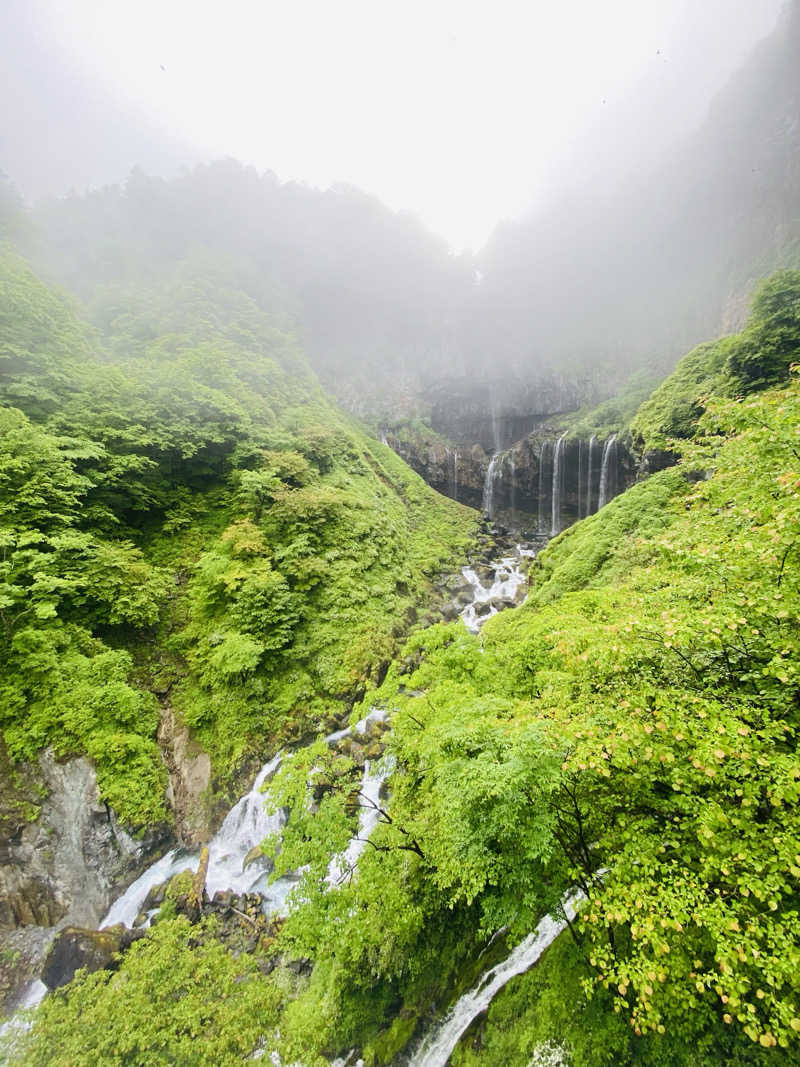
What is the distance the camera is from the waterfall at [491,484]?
147ft

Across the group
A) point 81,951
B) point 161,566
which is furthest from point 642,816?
point 161,566

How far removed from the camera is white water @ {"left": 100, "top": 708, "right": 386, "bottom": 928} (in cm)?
1024

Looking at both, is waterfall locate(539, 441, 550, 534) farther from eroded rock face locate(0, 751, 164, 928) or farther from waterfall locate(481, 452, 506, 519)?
eroded rock face locate(0, 751, 164, 928)

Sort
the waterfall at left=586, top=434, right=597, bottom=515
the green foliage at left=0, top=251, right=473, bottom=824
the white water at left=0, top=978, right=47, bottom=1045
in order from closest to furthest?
the white water at left=0, top=978, right=47, bottom=1045 → the green foliage at left=0, top=251, right=473, bottom=824 → the waterfall at left=586, top=434, right=597, bottom=515

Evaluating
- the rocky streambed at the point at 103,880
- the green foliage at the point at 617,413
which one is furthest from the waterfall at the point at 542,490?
the rocky streambed at the point at 103,880

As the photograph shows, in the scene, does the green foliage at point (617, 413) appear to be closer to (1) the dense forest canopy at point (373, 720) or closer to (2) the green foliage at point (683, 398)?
(1) the dense forest canopy at point (373, 720)

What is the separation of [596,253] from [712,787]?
8088cm

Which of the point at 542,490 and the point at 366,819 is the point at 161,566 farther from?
the point at 542,490

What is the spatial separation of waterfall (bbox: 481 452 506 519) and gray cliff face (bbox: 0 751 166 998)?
1586 inches

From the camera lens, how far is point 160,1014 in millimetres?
7324

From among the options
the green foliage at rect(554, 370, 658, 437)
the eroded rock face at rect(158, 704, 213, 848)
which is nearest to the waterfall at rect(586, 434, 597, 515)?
the green foliage at rect(554, 370, 658, 437)

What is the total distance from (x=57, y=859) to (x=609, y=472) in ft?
127

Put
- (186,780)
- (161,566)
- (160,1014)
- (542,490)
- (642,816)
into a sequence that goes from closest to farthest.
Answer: (642,816) < (160,1014) < (186,780) < (161,566) < (542,490)

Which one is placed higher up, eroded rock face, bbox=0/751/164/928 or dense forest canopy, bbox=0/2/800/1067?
dense forest canopy, bbox=0/2/800/1067
